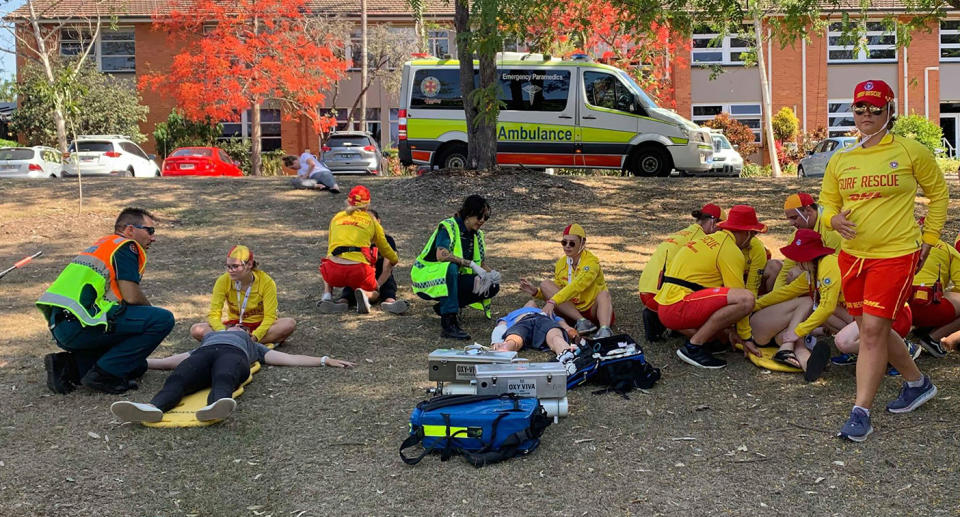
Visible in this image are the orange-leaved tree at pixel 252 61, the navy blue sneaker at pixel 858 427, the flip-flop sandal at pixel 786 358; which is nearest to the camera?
the navy blue sneaker at pixel 858 427

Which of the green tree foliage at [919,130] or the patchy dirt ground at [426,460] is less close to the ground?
the green tree foliage at [919,130]

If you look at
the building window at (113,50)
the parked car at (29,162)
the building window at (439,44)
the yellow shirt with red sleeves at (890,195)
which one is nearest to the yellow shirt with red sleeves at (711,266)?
the yellow shirt with red sleeves at (890,195)

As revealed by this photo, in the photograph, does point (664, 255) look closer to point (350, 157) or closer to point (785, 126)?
point (350, 157)

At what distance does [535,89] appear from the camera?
16.7 meters

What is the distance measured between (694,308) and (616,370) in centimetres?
91

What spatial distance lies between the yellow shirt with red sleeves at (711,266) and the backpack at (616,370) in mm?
778

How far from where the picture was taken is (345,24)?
31312 mm

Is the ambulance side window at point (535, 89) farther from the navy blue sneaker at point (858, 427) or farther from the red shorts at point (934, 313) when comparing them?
the navy blue sneaker at point (858, 427)

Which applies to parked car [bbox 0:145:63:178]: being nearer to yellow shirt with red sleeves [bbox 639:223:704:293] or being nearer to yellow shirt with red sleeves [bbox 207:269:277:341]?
yellow shirt with red sleeves [bbox 207:269:277:341]

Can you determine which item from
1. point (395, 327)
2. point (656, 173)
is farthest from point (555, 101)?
point (395, 327)

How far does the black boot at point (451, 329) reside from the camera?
7309 millimetres

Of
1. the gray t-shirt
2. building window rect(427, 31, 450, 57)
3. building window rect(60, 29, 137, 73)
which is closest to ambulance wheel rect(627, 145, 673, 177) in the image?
the gray t-shirt

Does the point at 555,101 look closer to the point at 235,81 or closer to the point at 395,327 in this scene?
the point at 395,327

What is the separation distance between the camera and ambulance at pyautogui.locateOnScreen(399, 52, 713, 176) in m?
15.9
